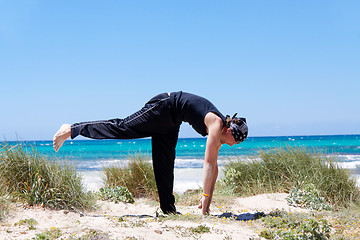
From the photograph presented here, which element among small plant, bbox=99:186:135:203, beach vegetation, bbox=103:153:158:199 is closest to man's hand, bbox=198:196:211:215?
small plant, bbox=99:186:135:203

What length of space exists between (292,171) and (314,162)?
45cm

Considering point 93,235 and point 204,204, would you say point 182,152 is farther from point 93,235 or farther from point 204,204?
point 93,235

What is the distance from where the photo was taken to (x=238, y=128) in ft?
12.3

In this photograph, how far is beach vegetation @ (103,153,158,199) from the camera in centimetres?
621

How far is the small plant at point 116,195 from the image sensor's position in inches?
219

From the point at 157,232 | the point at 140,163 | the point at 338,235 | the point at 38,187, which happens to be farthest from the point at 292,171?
the point at 38,187

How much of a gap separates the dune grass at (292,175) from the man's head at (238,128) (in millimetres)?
2295

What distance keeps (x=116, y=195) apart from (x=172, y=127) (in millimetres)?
2162

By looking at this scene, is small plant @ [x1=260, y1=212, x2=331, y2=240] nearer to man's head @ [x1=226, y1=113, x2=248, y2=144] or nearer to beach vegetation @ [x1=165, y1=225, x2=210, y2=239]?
beach vegetation @ [x1=165, y1=225, x2=210, y2=239]

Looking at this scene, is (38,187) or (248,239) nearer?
(248,239)

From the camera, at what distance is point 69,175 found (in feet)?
14.6

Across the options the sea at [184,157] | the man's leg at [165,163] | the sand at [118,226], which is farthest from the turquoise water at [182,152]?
the man's leg at [165,163]

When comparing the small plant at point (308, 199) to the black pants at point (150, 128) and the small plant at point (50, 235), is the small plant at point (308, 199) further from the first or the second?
the small plant at point (50, 235)

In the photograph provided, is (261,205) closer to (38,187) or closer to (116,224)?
(116,224)
